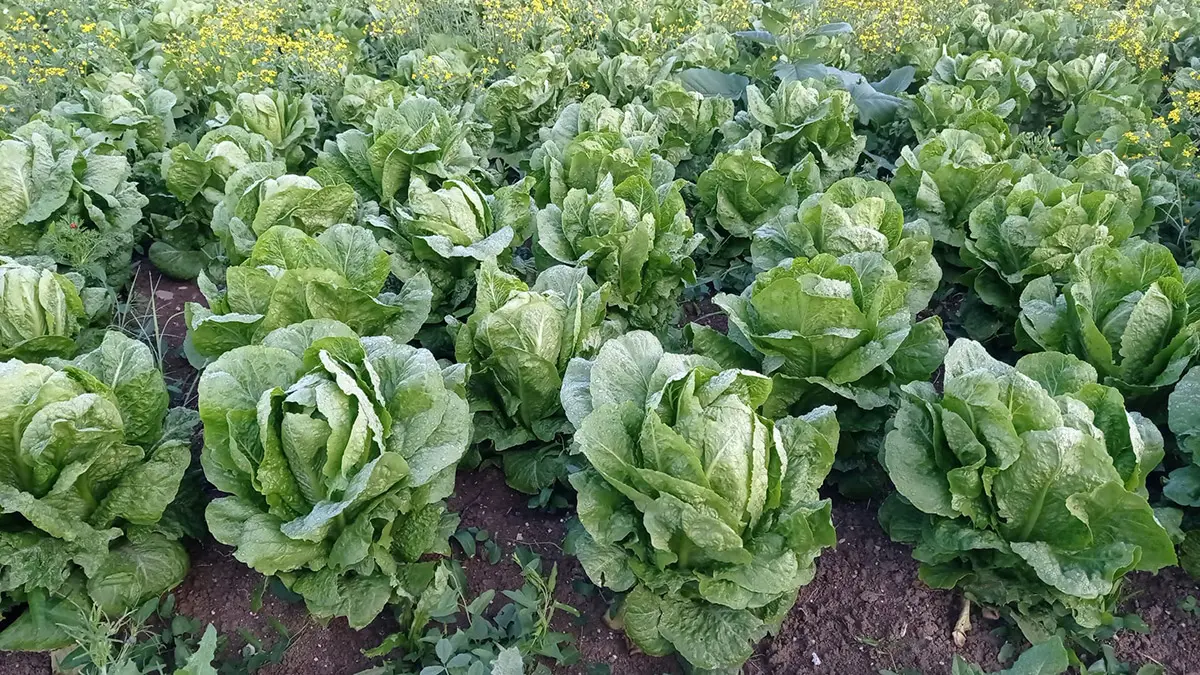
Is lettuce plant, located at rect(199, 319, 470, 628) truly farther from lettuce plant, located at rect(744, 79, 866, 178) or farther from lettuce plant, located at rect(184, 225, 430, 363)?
lettuce plant, located at rect(744, 79, 866, 178)

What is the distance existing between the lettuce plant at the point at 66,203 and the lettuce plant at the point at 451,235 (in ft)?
5.14

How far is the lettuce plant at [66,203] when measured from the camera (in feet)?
12.5

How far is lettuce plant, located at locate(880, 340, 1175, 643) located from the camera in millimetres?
2246

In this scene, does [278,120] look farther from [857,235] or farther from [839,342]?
[839,342]

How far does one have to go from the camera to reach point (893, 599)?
9.14ft

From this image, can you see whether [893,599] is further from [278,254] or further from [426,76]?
[426,76]

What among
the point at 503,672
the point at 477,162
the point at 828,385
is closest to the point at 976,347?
the point at 828,385

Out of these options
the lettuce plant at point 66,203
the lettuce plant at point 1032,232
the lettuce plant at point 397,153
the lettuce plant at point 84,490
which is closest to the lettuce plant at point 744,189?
the lettuce plant at point 1032,232

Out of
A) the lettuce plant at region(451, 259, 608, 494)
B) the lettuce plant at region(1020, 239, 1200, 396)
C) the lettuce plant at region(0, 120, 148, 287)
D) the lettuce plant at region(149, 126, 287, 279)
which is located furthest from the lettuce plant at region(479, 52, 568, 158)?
the lettuce plant at region(1020, 239, 1200, 396)

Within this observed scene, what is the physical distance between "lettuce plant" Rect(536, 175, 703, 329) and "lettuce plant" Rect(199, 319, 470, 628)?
3.71 feet

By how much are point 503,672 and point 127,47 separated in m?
6.96

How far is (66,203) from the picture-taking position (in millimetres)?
3938

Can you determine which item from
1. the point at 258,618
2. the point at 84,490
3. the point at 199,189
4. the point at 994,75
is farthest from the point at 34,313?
the point at 994,75

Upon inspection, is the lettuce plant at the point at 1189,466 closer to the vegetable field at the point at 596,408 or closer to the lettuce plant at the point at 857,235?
the vegetable field at the point at 596,408
